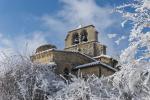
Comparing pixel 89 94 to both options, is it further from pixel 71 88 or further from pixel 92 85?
pixel 71 88

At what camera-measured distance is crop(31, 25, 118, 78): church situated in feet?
108

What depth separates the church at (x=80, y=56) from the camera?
32934 millimetres

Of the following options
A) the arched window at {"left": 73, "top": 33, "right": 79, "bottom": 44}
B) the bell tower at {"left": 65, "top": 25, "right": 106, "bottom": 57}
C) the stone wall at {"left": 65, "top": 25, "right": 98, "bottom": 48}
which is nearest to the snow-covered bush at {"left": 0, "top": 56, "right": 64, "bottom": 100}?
the stone wall at {"left": 65, "top": 25, "right": 98, "bottom": 48}

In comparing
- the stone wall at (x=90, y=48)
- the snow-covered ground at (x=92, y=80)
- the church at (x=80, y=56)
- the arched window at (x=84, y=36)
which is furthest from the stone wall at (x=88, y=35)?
the snow-covered ground at (x=92, y=80)

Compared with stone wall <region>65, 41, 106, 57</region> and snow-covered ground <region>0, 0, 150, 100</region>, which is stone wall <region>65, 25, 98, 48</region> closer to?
stone wall <region>65, 41, 106, 57</region>

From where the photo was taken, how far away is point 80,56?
36.0 m

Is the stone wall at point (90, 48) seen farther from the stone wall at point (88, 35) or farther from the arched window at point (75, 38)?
the arched window at point (75, 38)

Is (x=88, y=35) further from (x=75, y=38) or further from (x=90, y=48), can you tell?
(x=75, y=38)

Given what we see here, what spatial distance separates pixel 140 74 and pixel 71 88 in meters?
5.45

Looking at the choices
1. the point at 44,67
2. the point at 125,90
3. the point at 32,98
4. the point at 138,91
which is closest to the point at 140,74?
the point at 138,91

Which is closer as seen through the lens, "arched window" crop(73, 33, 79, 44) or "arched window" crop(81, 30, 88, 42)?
"arched window" crop(81, 30, 88, 42)

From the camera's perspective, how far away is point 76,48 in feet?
142

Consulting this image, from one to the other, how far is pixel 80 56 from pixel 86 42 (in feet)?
24.9

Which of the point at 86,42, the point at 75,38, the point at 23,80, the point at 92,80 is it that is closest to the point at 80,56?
the point at 86,42
